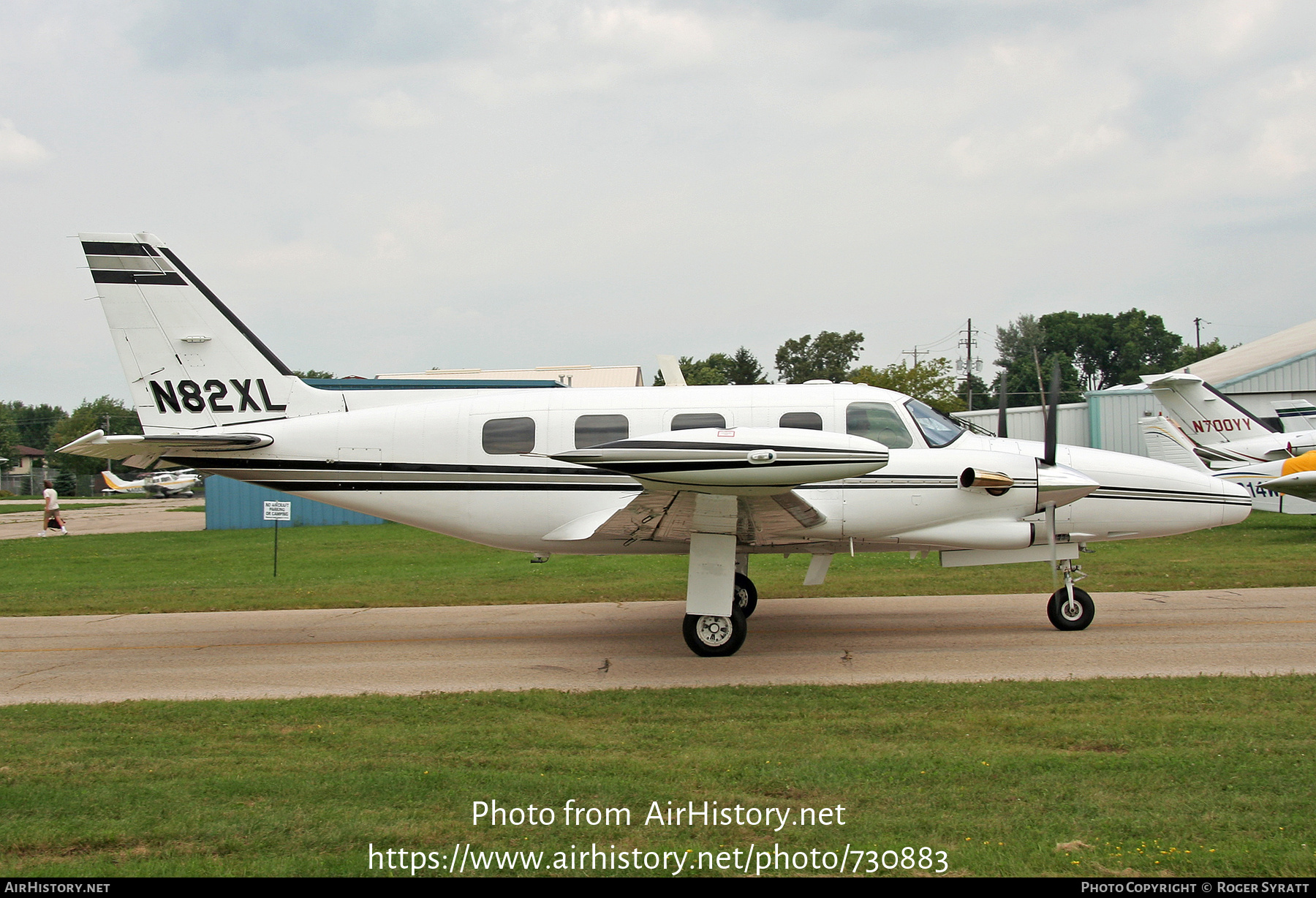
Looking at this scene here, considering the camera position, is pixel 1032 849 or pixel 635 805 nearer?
pixel 1032 849

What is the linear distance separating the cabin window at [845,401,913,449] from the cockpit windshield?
0.22m

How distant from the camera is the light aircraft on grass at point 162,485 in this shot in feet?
238

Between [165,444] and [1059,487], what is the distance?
395 inches

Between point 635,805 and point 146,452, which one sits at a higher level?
point 146,452

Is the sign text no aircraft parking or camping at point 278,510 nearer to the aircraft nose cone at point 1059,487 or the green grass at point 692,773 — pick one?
the green grass at point 692,773

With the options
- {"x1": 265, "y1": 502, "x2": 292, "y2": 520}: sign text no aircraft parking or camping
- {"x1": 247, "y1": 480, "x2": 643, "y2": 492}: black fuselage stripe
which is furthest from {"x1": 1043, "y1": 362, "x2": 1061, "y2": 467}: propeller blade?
{"x1": 265, "y1": 502, "x2": 292, "y2": 520}: sign text no aircraft parking or camping

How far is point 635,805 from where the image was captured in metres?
5.39

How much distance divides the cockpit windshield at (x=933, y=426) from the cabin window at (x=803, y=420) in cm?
112

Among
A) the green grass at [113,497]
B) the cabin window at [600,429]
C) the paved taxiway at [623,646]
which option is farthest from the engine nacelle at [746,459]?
the green grass at [113,497]

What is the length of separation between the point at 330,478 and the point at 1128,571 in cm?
1378

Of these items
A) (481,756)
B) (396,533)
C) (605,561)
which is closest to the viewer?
(481,756)

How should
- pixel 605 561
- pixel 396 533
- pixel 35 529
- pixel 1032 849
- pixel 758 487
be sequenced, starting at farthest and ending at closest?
1. pixel 35 529
2. pixel 396 533
3. pixel 605 561
4. pixel 758 487
5. pixel 1032 849

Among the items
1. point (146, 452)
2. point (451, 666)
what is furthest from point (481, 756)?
point (146, 452)

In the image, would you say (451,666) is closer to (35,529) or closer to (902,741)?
(902,741)
